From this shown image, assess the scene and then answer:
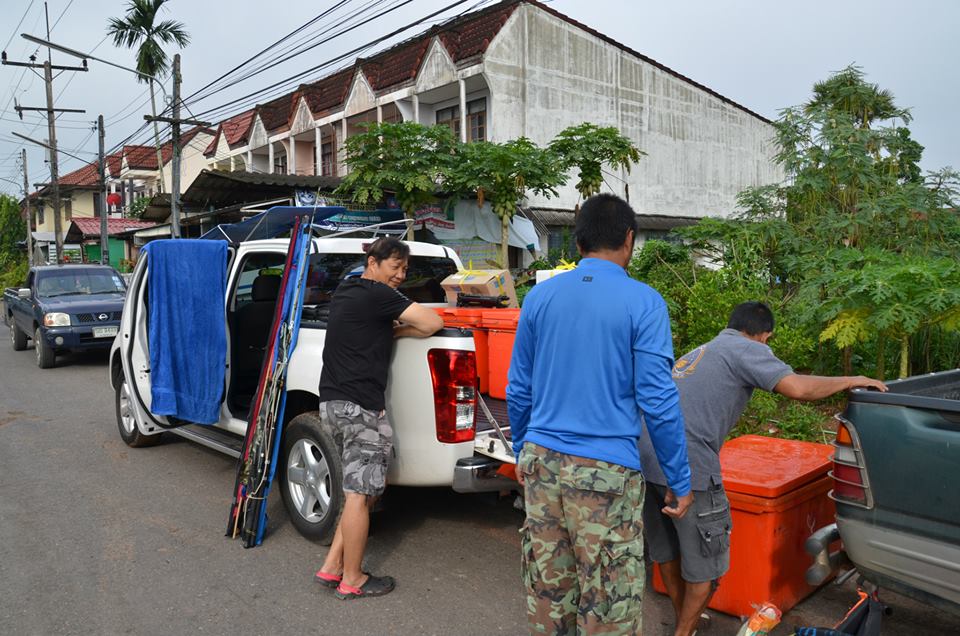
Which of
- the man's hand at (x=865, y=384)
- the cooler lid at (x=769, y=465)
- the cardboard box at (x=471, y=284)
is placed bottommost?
the cooler lid at (x=769, y=465)

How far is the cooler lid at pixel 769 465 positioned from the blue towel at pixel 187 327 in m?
3.85

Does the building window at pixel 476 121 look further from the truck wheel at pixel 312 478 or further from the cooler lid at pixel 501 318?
the truck wheel at pixel 312 478

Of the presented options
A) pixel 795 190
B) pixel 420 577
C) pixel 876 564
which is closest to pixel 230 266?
pixel 420 577

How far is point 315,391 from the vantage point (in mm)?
4773

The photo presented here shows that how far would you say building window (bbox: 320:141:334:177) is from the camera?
26.2m

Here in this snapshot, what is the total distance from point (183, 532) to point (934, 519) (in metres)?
4.54

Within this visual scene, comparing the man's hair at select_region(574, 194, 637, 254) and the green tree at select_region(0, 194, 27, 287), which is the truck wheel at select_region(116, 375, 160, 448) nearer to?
the man's hair at select_region(574, 194, 637, 254)

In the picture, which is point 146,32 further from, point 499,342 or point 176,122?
point 499,342

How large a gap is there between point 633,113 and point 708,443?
20.4m

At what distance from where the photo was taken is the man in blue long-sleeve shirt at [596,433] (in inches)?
99.4

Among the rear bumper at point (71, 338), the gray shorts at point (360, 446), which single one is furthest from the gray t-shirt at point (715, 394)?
the rear bumper at point (71, 338)

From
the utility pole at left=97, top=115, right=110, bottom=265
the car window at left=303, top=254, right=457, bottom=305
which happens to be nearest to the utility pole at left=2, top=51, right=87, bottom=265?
the utility pole at left=97, top=115, right=110, bottom=265

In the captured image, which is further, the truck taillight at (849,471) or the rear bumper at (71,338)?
the rear bumper at (71,338)

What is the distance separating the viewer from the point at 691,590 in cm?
329
